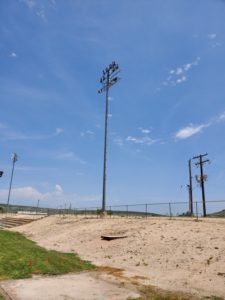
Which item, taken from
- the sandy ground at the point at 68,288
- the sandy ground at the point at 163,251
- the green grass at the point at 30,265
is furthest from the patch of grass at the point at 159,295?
the green grass at the point at 30,265

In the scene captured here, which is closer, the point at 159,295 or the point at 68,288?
the point at 159,295

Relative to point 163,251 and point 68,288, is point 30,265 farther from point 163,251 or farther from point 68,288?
point 163,251

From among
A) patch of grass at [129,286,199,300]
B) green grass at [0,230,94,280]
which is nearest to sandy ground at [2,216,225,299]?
patch of grass at [129,286,199,300]

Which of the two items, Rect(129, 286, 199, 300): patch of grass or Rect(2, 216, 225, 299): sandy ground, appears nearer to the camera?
Rect(129, 286, 199, 300): patch of grass

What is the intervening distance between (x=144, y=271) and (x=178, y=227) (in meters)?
7.88

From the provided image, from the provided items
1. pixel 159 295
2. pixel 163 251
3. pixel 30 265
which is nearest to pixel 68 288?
pixel 159 295

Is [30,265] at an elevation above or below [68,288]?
above

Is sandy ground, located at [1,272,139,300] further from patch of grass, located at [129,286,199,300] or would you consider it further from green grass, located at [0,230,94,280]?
green grass, located at [0,230,94,280]

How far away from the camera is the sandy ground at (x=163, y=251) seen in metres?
12.8

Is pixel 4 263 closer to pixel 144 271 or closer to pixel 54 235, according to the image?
pixel 144 271

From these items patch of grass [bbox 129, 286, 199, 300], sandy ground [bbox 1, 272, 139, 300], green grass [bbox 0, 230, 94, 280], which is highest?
green grass [bbox 0, 230, 94, 280]

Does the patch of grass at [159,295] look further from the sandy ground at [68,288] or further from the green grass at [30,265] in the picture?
the green grass at [30,265]

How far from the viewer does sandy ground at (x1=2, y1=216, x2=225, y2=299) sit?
42.1 feet

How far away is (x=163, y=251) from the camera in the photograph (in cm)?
1755
